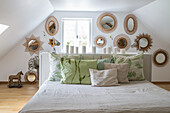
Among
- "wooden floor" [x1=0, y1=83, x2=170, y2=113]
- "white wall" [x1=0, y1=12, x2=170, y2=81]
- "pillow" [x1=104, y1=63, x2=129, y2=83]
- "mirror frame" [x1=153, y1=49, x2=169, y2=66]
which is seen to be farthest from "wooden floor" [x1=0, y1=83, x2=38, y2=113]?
"mirror frame" [x1=153, y1=49, x2=169, y2=66]

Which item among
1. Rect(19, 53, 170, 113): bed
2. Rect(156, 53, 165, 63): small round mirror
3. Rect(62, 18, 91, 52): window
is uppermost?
Rect(62, 18, 91, 52): window

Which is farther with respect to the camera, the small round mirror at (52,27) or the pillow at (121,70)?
the small round mirror at (52,27)

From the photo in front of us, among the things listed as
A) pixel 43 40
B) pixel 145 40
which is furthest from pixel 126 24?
pixel 43 40

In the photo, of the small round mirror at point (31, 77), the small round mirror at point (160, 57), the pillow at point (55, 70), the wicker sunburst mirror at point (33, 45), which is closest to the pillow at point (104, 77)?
the pillow at point (55, 70)

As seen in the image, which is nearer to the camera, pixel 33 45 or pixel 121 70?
pixel 121 70

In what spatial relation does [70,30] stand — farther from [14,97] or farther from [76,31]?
[14,97]

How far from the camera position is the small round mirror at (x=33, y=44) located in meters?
4.94

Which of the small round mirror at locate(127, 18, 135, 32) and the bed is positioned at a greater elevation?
the small round mirror at locate(127, 18, 135, 32)

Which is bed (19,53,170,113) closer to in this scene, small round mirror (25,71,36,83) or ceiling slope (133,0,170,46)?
ceiling slope (133,0,170,46)

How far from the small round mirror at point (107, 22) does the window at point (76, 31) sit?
15.3 inches

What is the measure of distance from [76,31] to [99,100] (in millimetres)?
3376

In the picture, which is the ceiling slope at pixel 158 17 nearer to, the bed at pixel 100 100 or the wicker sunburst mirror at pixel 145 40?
the wicker sunburst mirror at pixel 145 40

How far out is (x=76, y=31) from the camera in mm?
4988

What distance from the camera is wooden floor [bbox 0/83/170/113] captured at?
3055 millimetres
